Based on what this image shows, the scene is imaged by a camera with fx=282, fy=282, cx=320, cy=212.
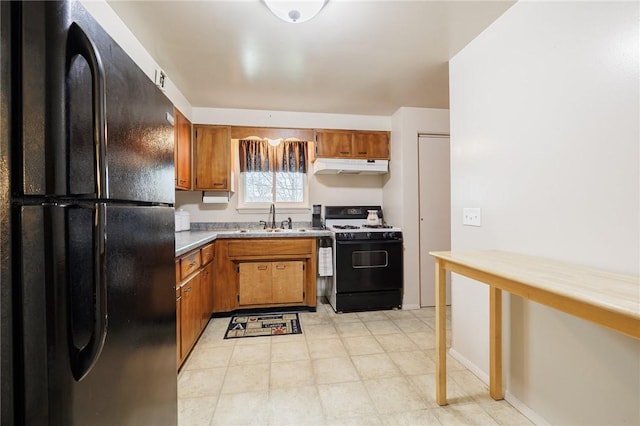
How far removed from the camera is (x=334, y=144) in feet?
11.3

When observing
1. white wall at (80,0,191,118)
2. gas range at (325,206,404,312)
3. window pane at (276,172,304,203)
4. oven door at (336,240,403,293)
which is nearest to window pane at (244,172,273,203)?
window pane at (276,172,304,203)

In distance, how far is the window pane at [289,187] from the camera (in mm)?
3764

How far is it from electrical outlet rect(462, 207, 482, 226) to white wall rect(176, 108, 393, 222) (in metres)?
1.85

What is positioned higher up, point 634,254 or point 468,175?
point 468,175

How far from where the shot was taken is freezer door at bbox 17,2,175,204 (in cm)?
60

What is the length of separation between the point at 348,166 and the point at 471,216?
1701 millimetres

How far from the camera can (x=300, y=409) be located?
1.63 m

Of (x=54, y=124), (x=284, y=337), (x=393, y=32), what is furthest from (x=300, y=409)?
(x=393, y=32)

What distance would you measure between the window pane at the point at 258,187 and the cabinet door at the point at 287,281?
101cm

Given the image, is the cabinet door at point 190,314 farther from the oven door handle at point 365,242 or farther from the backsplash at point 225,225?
the oven door handle at point 365,242

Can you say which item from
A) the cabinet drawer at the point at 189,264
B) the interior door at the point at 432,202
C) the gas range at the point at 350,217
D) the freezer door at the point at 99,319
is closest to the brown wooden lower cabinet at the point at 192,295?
the cabinet drawer at the point at 189,264

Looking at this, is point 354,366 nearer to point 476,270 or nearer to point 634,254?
point 476,270

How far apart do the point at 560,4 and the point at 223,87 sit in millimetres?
2530

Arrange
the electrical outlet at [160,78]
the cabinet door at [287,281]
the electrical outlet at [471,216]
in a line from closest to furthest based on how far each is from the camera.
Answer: the electrical outlet at [471,216] < the electrical outlet at [160,78] < the cabinet door at [287,281]
